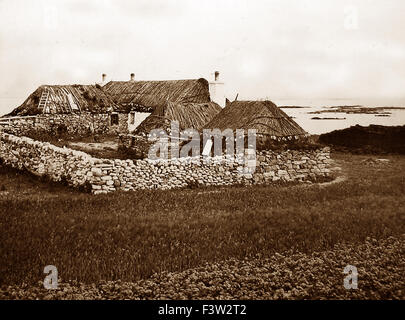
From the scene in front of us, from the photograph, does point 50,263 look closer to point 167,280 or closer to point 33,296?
point 33,296

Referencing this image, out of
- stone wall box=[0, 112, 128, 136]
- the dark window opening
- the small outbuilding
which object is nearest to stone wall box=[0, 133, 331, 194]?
the small outbuilding

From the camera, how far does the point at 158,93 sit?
3219 cm

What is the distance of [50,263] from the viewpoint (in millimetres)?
6645

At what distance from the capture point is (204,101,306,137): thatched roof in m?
15.6

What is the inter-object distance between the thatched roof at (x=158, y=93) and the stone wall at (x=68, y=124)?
6.51ft

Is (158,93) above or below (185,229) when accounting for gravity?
above

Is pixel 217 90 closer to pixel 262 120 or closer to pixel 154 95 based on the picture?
pixel 154 95

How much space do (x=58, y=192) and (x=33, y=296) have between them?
734 centimetres

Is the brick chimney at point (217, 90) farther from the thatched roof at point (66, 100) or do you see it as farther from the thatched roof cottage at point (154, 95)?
the thatched roof at point (66, 100)

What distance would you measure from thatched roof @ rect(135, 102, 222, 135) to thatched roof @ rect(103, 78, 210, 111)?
7463 millimetres

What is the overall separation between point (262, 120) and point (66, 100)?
55.5ft

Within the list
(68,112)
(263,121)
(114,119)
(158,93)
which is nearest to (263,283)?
(263,121)
